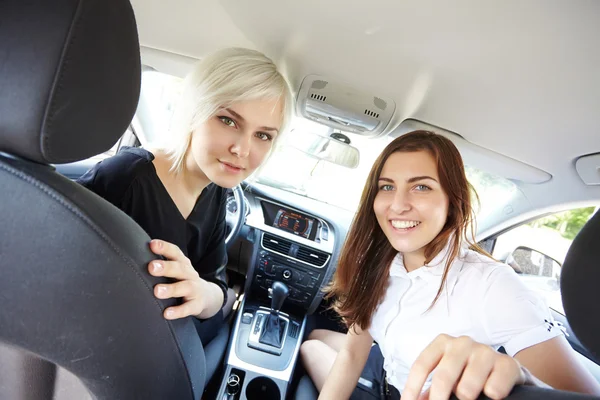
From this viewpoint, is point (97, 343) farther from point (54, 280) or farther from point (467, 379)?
point (467, 379)

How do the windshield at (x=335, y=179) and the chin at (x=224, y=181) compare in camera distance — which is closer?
the chin at (x=224, y=181)

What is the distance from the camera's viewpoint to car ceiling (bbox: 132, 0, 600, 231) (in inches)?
44.2

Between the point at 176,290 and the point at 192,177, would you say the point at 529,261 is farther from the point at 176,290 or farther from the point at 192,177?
the point at 176,290

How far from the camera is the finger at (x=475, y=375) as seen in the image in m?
0.64

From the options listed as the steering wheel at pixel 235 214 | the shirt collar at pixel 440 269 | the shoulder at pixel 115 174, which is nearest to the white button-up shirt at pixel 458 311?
the shirt collar at pixel 440 269

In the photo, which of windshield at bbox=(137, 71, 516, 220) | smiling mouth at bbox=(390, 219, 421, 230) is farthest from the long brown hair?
windshield at bbox=(137, 71, 516, 220)

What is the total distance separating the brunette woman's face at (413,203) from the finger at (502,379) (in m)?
0.88

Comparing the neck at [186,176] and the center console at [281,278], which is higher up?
the neck at [186,176]

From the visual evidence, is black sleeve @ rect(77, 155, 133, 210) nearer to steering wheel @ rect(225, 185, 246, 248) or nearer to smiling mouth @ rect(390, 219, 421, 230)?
smiling mouth @ rect(390, 219, 421, 230)

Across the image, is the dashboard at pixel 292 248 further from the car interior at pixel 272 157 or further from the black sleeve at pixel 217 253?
the black sleeve at pixel 217 253

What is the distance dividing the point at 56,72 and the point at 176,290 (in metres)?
0.52

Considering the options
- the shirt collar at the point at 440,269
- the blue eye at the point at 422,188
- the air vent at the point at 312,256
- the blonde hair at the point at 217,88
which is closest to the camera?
the blonde hair at the point at 217,88

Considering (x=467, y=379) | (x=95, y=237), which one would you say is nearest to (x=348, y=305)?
(x=467, y=379)

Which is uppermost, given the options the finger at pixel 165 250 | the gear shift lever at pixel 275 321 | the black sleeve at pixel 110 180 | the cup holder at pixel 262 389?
the finger at pixel 165 250
